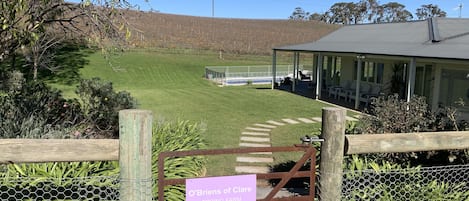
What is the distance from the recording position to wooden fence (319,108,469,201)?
298 centimetres

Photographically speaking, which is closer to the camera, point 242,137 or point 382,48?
point 242,137

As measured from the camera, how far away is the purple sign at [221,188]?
2.62 m

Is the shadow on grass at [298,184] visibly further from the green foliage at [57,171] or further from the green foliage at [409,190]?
the green foliage at [57,171]

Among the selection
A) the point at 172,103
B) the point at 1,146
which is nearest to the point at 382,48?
the point at 172,103

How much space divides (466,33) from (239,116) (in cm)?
923

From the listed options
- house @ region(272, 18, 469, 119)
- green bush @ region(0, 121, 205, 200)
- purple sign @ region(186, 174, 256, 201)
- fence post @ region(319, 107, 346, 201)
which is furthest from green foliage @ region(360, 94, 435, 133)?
house @ region(272, 18, 469, 119)

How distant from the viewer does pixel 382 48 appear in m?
16.5

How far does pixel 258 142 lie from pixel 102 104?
138 inches

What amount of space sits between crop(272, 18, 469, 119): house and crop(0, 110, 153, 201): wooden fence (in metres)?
11.4

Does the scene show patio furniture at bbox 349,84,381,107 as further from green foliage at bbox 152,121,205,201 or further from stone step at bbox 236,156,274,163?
green foliage at bbox 152,121,205,201

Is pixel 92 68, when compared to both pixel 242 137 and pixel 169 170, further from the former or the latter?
pixel 169 170

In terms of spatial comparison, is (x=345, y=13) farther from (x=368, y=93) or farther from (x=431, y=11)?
(x=368, y=93)

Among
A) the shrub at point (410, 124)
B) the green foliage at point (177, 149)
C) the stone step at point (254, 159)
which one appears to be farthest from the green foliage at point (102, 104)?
the shrub at point (410, 124)

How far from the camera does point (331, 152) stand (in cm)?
300
